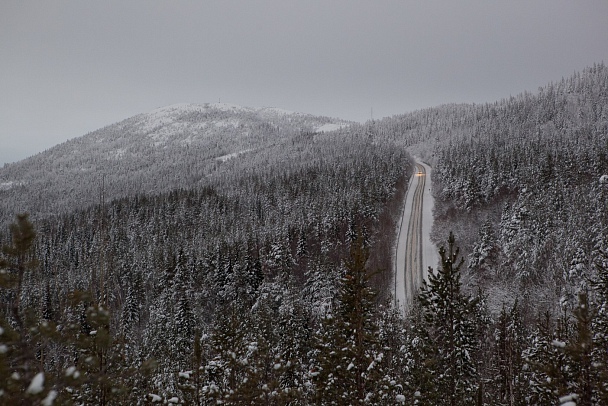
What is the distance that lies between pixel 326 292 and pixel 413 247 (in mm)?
21697

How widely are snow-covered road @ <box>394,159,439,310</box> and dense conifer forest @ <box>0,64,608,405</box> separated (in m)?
2.40

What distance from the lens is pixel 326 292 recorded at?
46438 millimetres

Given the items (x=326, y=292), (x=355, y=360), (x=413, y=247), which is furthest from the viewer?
(x=413, y=247)

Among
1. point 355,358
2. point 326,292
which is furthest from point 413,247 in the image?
point 355,358

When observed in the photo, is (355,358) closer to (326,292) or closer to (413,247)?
(326,292)

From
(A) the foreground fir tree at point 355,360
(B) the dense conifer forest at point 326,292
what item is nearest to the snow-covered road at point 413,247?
(B) the dense conifer forest at point 326,292

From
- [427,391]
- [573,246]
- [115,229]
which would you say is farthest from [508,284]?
[115,229]

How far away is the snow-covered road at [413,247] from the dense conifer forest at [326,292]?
2.40 m

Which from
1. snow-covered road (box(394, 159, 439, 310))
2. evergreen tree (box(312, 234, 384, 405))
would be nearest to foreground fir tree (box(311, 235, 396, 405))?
evergreen tree (box(312, 234, 384, 405))

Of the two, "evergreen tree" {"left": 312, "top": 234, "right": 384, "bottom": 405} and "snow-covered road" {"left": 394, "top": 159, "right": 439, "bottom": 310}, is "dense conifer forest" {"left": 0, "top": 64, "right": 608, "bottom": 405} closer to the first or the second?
"evergreen tree" {"left": 312, "top": 234, "right": 384, "bottom": 405}

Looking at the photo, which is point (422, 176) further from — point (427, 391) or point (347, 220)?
point (427, 391)

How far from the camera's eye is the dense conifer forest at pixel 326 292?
7.60m

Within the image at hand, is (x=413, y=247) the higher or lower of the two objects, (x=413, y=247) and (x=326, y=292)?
the lower

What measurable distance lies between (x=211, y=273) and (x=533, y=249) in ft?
168
